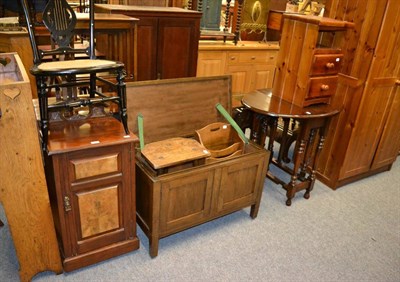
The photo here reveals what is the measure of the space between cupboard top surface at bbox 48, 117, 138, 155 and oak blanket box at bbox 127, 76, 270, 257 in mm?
229

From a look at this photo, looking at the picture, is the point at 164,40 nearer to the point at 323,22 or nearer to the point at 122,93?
the point at 323,22

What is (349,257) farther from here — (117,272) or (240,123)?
(117,272)

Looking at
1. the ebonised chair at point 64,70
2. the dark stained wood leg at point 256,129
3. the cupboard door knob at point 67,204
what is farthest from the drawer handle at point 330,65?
the cupboard door knob at point 67,204

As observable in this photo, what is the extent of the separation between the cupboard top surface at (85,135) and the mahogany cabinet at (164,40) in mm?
1581

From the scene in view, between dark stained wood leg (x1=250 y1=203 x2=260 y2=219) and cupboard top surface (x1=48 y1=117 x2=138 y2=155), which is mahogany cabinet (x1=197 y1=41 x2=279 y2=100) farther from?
cupboard top surface (x1=48 y1=117 x2=138 y2=155)

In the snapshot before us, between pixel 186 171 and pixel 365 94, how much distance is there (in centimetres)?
160

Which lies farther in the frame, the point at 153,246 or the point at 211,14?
the point at 211,14

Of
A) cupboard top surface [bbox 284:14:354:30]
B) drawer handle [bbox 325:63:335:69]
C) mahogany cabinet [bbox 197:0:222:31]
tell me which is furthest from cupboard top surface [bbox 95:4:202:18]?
drawer handle [bbox 325:63:335:69]

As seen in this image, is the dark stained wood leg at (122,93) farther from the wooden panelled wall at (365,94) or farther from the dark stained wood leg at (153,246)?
the wooden panelled wall at (365,94)

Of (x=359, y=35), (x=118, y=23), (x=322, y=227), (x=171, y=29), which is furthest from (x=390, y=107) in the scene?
(x=118, y=23)

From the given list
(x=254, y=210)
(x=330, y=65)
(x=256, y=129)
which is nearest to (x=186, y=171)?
(x=254, y=210)

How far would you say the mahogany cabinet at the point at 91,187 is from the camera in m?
1.62

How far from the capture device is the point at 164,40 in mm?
3371

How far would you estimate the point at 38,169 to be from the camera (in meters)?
1.57
